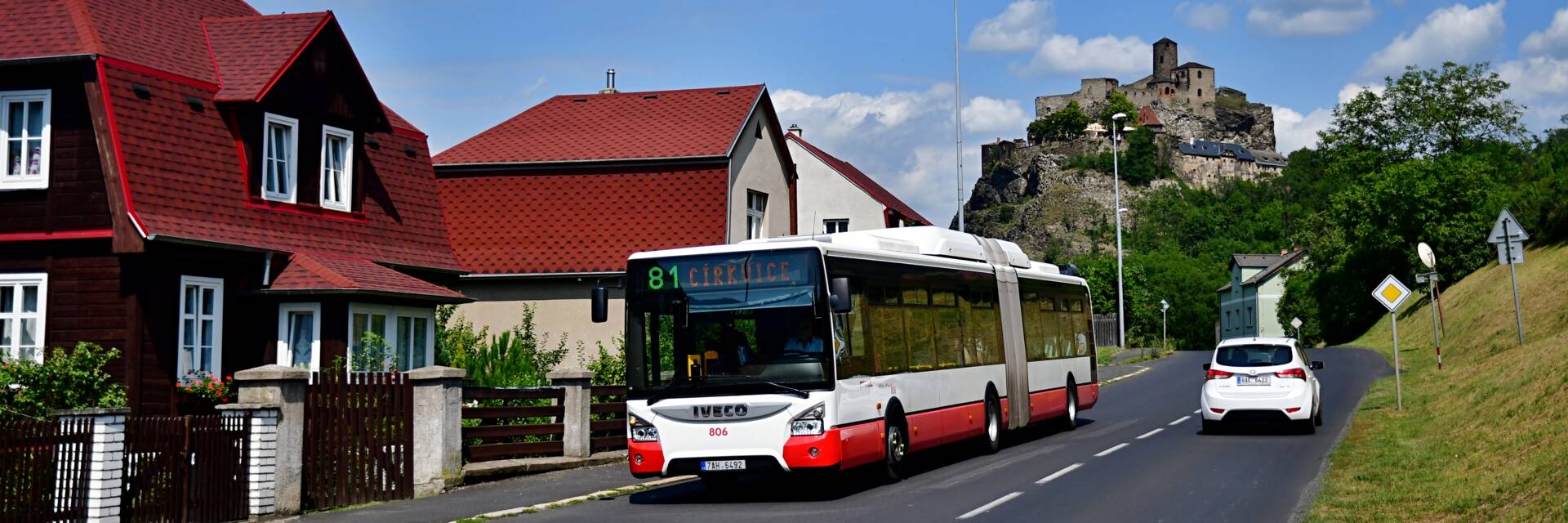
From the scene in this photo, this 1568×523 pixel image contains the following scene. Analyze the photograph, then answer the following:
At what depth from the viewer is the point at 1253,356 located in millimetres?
22219

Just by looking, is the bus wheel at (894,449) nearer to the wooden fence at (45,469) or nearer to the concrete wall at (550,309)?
the wooden fence at (45,469)

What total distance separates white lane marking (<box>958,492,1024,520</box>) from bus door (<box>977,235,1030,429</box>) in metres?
6.73

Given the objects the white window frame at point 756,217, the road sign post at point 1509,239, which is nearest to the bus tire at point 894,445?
the road sign post at point 1509,239

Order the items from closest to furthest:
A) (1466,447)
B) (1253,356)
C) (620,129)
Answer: (1466,447), (1253,356), (620,129)

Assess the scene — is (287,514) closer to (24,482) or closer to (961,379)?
(24,482)

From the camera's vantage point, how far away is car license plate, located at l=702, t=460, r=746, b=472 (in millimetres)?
14695

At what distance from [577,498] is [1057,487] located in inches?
208

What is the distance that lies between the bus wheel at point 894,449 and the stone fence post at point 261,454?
6665 millimetres

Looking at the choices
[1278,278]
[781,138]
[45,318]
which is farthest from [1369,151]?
[45,318]

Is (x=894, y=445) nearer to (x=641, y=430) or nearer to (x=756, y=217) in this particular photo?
(x=641, y=430)

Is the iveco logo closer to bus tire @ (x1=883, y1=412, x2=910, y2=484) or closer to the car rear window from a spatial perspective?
bus tire @ (x1=883, y1=412, x2=910, y2=484)

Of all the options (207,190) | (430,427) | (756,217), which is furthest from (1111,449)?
(756,217)

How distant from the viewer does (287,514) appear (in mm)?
13969

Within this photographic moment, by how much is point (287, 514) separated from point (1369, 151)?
84.8 m
